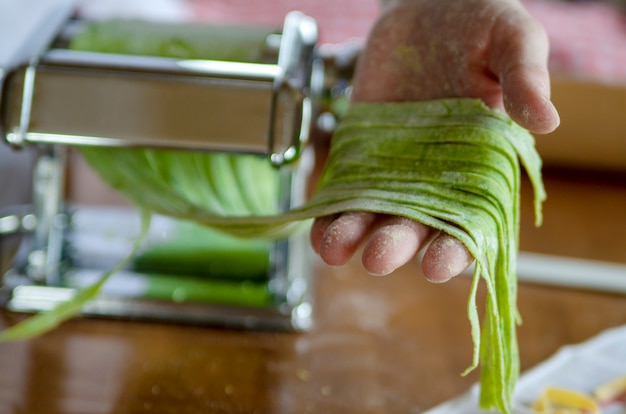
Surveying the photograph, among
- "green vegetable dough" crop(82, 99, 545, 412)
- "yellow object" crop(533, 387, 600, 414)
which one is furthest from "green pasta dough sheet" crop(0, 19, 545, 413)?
"yellow object" crop(533, 387, 600, 414)

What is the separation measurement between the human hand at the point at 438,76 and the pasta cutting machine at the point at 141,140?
88 millimetres

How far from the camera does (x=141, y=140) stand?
72 cm

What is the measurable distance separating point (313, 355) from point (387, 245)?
0.34 metres

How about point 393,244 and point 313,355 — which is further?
point 313,355

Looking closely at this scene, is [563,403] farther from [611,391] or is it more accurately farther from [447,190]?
[447,190]

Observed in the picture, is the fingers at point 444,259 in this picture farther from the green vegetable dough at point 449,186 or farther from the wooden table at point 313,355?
the wooden table at point 313,355

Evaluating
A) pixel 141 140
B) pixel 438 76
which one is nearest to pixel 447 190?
pixel 438 76

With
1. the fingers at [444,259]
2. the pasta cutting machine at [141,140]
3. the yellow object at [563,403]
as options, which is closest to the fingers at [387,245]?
the fingers at [444,259]

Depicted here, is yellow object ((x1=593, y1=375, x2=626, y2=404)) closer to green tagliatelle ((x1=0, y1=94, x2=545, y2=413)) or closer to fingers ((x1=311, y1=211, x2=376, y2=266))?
green tagliatelle ((x1=0, y1=94, x2=545, y2=413))

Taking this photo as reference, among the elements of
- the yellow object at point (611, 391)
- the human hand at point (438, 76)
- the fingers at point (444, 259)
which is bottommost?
the yellow object at point (611, 391)

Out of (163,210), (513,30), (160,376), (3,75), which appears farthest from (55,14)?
(513,30)

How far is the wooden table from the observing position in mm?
740

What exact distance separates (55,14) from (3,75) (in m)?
0.16

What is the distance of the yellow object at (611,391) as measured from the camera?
764 mm
